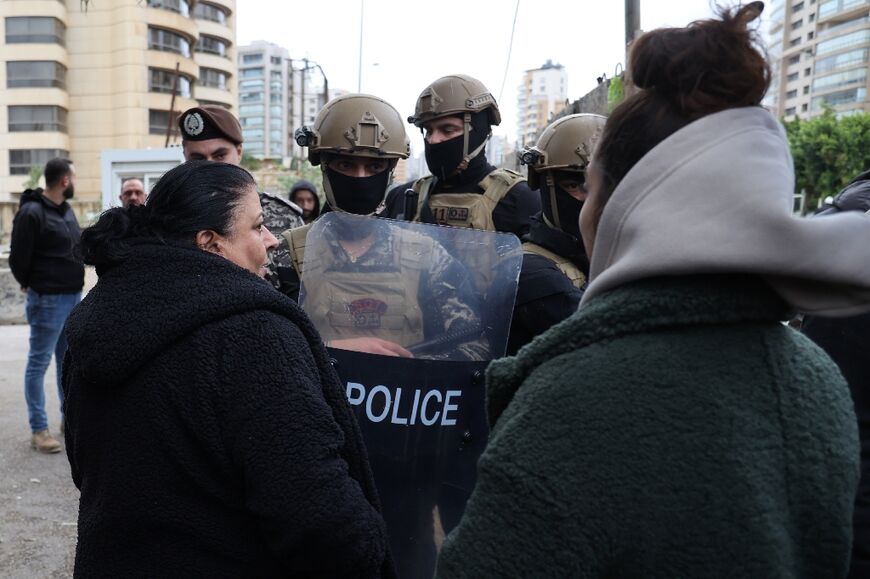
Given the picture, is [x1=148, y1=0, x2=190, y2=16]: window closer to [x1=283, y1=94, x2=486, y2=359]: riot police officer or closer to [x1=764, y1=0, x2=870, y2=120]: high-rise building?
[x1=283, y1=94, x2=486, y2=359]: riot police officer

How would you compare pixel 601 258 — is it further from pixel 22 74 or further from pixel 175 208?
pixel 22 74

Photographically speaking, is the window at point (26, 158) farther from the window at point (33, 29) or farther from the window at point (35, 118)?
the window at point (33, 29)

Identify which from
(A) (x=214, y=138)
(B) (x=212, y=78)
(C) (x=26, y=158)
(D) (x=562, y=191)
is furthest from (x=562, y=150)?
(B) (x=212, y=78)

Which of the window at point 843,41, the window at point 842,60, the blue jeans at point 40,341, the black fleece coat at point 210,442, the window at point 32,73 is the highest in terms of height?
the window at point 843,41

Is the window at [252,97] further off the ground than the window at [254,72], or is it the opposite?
the window at [254,72]

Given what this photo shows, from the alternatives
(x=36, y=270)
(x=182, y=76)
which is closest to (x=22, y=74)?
(x=182, y=76)

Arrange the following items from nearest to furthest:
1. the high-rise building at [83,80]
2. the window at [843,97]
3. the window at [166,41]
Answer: the high-rise building at [83,80], the window at [166,41], the window at [843,97]

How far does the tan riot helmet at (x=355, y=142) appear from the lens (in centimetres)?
287

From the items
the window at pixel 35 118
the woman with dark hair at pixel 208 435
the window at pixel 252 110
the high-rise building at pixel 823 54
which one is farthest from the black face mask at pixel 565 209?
the window at pixel 252 110

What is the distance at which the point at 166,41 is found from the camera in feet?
153

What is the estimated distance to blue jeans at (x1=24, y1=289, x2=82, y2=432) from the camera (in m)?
5.07

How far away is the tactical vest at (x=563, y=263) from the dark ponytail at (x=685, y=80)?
1.38 metres

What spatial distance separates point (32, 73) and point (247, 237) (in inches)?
2000

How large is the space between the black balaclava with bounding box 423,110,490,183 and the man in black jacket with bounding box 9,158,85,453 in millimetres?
3013
